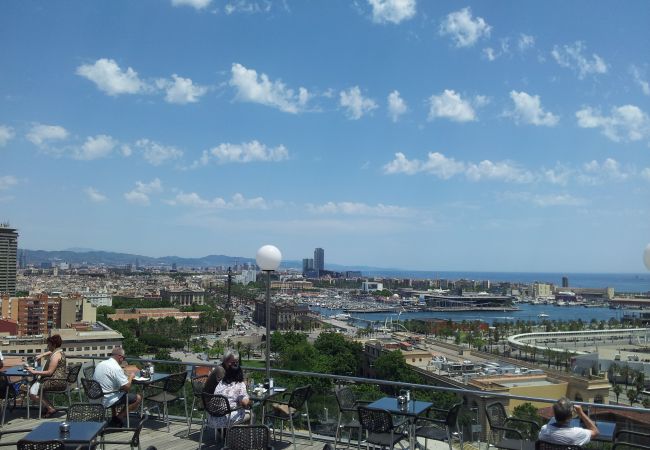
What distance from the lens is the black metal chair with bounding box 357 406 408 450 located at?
3.75m

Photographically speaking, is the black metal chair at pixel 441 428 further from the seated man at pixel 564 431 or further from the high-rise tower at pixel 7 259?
the high-rise tower at pixel 7 259

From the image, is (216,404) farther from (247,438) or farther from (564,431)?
(564,431)

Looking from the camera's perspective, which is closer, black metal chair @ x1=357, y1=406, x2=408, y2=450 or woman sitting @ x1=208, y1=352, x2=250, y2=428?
black metal chair @ x1=357, y1=406, x2=408, y2=450

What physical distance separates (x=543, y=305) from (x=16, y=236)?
12573 centimetres

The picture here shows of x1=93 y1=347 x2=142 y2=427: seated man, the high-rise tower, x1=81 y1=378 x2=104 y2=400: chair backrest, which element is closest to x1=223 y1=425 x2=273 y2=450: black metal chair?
x1=93 y1=347 x2=142 y2=427: seated man

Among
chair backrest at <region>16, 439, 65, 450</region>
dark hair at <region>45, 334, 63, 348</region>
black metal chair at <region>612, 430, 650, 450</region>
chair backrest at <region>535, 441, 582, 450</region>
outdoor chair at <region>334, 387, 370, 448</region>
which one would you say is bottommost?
outdoor chair at <region>334, 387, 370, 448</region>

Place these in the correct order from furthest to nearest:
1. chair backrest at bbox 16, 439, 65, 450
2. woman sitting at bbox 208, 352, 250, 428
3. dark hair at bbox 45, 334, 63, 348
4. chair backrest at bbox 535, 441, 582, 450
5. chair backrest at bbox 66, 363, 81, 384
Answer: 1. chair backrest at bbox 66, 363, 81, 384
2. dark hair at bbox 45, 334, 63, 348
3. woman sitting at bbox 208, 352, 250, 428
4. chair backrest at bbox 535, 441, 582, 450
5. chair backrest at bbox 16, 439, 65, 450

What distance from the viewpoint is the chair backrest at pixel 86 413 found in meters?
3.48

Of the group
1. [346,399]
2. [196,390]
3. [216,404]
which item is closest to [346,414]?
[346,399]

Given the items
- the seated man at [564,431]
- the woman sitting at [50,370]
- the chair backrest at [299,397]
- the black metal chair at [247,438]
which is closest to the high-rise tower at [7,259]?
the woman sitting at [50,370]

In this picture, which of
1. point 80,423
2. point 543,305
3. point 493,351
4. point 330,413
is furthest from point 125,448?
point 543,305

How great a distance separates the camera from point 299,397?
459 centimetres

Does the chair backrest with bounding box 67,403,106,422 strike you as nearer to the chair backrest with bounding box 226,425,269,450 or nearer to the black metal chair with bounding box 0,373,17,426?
the chair backrest with bounding box 226,425,269,450

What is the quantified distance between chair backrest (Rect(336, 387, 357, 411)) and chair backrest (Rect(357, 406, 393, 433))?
687 millimetres
